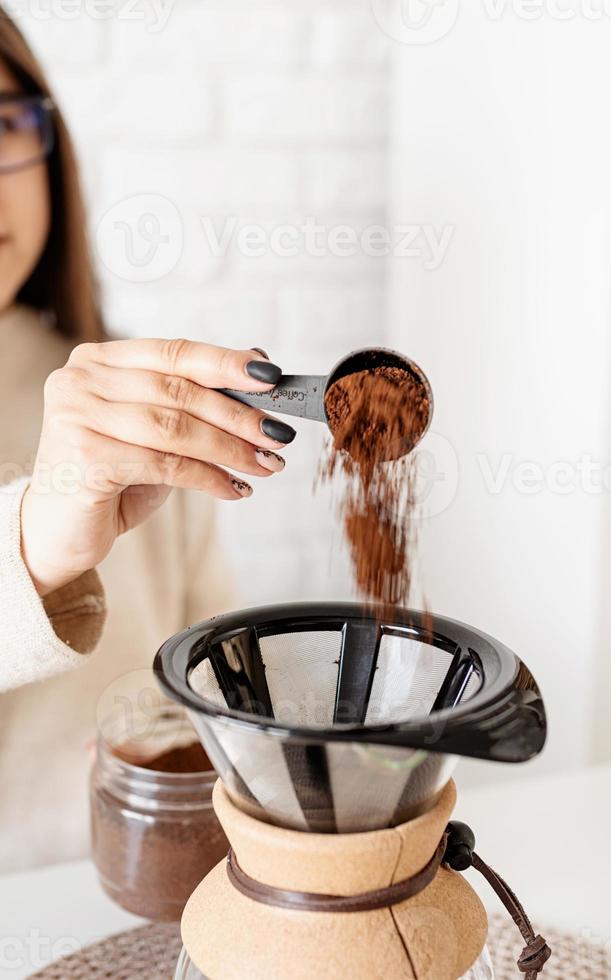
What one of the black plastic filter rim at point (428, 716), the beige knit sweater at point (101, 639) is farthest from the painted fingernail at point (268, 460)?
the beige knit sweater at point (101, 639)

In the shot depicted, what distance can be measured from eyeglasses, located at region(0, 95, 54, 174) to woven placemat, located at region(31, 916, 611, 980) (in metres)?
0.87

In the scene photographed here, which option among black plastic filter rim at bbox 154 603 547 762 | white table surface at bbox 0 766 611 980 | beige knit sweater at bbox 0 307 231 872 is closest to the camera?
black plastic filter rim at bbox 154 603 547 762

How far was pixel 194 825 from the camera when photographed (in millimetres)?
762

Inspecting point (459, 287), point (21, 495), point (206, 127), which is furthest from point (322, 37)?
point (21, 495)

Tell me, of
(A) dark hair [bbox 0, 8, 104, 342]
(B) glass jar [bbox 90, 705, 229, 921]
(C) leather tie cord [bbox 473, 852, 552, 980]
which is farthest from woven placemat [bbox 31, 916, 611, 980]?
(A) dark hair [bbox 0, 8, 104, 342]

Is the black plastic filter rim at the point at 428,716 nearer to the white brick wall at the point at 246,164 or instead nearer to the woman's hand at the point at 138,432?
the woman's hand at the point at 138,432

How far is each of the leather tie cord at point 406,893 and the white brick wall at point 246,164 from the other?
111 cm

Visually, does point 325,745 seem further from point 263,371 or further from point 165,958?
point 165,958

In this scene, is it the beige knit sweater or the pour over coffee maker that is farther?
the beige knit sweater

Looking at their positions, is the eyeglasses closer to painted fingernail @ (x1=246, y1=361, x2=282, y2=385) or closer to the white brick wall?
the white brick wall

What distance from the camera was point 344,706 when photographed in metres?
0.63

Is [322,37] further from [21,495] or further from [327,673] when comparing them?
[327,673]

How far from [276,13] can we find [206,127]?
204 millimetres

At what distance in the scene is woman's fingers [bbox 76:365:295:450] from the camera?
2.21 ft
